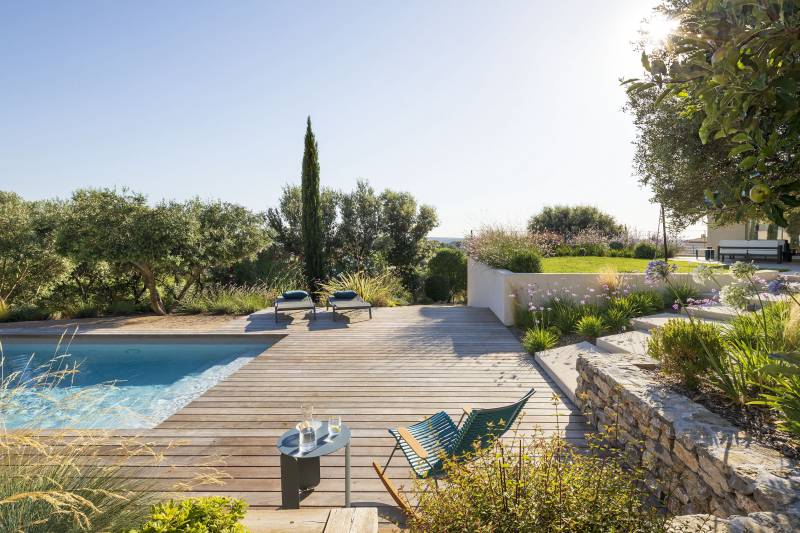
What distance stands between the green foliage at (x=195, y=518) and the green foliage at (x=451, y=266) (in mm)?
13125

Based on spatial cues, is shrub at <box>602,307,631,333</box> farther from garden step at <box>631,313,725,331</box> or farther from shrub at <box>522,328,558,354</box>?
shrub at <box>522,328,558,354</box>

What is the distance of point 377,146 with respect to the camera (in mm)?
13344

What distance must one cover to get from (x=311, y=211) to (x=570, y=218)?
16918 millimetres

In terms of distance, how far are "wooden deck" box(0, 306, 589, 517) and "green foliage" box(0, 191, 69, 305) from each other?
668 centimetres

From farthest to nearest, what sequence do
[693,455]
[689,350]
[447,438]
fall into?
[689,350] < [447,438] < [693,455]

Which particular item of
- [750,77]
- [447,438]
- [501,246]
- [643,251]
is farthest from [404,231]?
[750,77]

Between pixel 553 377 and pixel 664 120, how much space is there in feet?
14.2

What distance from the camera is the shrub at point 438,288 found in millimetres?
14337

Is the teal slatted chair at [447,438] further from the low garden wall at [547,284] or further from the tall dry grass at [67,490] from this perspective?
the low garden wall at [547,284]

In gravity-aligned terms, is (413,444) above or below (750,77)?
below

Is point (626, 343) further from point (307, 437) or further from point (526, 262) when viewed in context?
point (307, 437)

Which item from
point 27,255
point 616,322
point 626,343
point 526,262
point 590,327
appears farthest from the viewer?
point 27,255

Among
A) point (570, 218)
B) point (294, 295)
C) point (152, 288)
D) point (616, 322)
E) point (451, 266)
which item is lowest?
point (616, 322)

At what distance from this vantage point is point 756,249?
43.9ft
